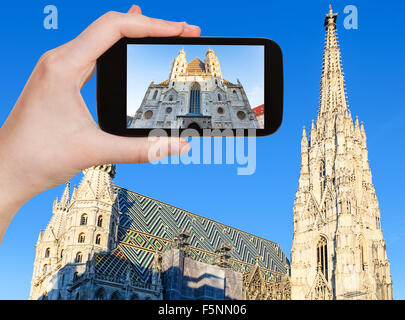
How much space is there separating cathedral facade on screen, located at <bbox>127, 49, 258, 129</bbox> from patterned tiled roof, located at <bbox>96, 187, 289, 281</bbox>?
→ 1262 inches

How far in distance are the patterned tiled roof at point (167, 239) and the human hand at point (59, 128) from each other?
32.9 m

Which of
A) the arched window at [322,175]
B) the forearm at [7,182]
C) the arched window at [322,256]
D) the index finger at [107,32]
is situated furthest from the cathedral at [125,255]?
the index finger at [107,32]

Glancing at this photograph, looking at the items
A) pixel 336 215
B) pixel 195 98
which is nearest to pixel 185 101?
pixel 195 98

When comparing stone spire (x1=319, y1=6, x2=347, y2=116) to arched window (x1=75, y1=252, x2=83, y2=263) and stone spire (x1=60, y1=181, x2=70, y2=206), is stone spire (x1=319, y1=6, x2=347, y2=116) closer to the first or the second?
stone spire (x1=60, y1=181, x2=70, y2=206)

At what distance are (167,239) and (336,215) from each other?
18.8 metres

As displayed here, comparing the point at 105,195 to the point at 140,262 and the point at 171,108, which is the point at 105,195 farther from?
the point at 171,108

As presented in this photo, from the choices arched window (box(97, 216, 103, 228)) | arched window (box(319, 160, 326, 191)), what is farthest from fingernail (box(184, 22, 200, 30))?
arched window (box(319, 160, 326, 191))

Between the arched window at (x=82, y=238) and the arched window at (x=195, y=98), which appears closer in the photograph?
the arched window at (x=195, y=98)

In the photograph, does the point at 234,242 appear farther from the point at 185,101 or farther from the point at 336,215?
the point at 185,101

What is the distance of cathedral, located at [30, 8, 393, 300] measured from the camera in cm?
3744

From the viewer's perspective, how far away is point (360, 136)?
58.9m

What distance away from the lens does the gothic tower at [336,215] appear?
48281mm

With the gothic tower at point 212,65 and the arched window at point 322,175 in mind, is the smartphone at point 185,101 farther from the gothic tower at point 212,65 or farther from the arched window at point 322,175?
the arched window at point 322,175

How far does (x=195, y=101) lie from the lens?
6.11 meters
